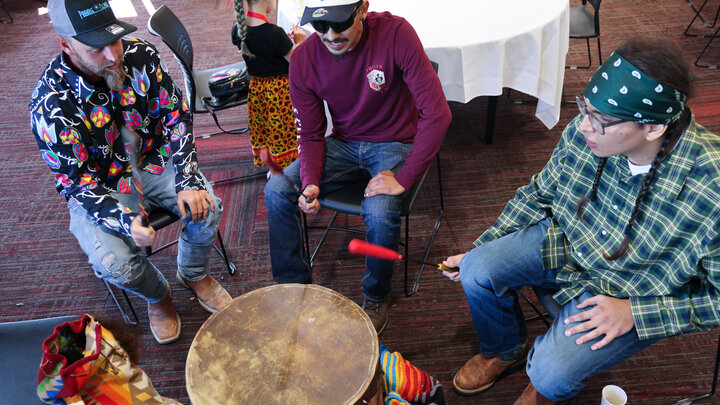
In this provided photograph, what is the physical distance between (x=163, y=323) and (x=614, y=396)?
1.71m

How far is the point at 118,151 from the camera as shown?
2100mm

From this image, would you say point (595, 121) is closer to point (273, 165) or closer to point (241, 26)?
point (273, 165)

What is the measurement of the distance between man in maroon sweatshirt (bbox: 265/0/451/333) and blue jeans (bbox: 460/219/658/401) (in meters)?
0.41

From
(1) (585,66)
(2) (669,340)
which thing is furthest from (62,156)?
(1) (585,66)

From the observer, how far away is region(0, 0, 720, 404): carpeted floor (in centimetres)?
212

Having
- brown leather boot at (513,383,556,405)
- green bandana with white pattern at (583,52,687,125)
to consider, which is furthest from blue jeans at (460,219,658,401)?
green bandana with white pattern at (583,52,687,125)

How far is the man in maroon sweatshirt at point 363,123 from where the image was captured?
2.05 metres

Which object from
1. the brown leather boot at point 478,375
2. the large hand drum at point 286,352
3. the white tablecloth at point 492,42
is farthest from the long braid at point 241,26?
the brown leather boot at point 478,375

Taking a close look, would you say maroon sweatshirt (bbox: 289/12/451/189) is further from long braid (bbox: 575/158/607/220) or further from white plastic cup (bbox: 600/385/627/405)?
white plastic cup (bbox: 600/385/627/405)

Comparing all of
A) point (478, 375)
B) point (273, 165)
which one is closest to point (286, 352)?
point (273, 165)

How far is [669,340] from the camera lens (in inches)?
85.4

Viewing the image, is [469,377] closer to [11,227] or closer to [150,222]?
[150,222]

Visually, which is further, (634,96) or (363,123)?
(363,123)

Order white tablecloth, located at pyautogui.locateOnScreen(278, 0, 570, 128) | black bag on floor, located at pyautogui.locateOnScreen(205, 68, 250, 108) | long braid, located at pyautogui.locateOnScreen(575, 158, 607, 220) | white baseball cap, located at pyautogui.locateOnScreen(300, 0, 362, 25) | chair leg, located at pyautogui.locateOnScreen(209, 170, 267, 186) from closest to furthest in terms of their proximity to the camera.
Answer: long braid, located at pyautogui.locateOnScreen(575, 158, 607, 220), white baseball cap, located at pyautogui.locateOnScreen(300, 0, 362, 25), white tablecloth, located at pyautogui.locateOnScreen(278, 0, 570, 128), black bag on floor, located at pyautogui.locateOnScreen(205, 68, 250, 108), chair leg, located at pyautogui.locateOnScreen(209, 170, 267, 186)
